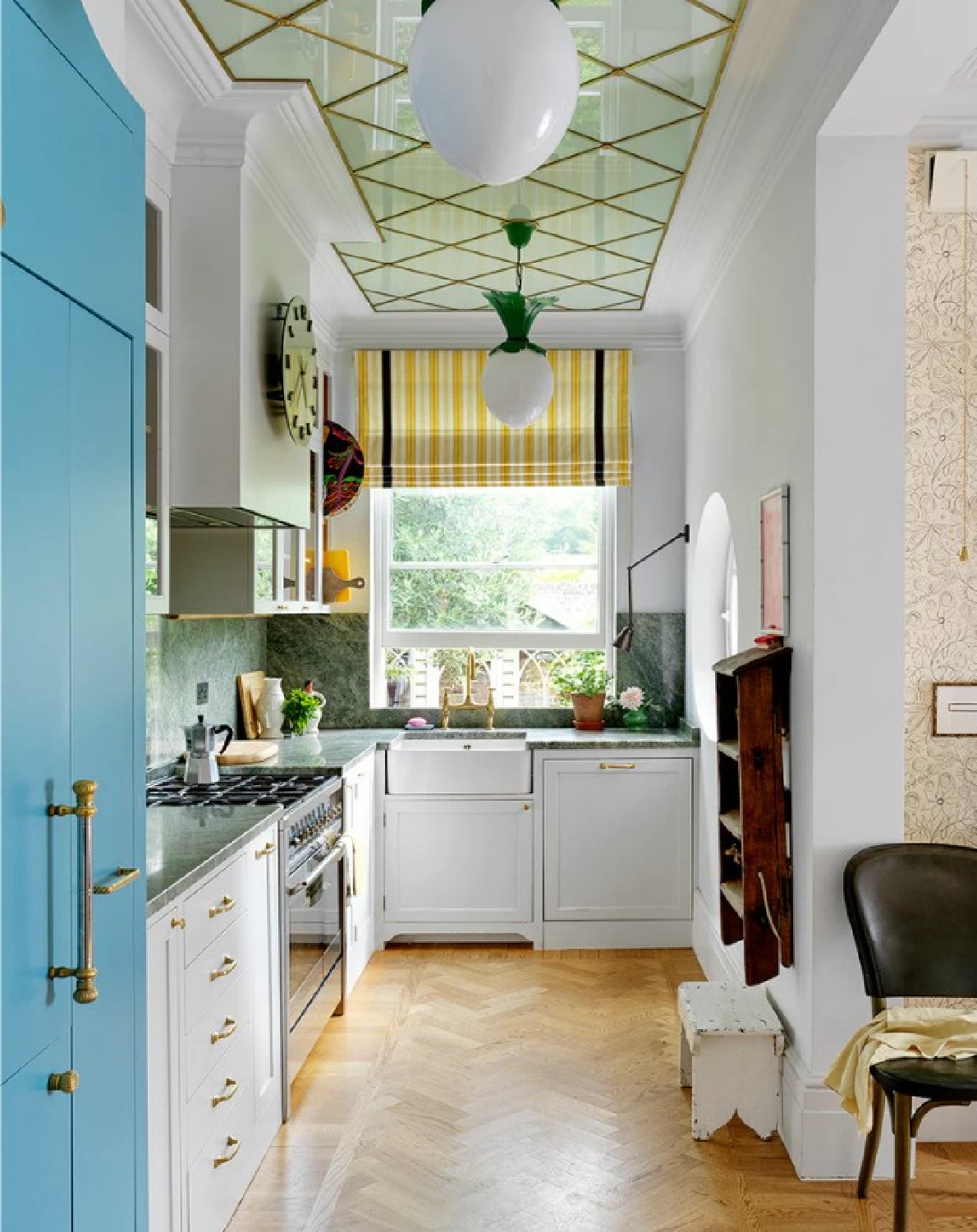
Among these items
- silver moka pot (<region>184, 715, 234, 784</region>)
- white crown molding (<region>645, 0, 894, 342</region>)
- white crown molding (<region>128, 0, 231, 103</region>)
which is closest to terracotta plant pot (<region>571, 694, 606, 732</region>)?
white crown molding (<region>645, 0, 894, 342</region>)

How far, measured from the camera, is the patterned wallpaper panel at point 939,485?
3076 millimetres

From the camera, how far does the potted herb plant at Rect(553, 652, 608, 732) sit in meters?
5.32

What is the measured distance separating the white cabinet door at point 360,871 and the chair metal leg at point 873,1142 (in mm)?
1992

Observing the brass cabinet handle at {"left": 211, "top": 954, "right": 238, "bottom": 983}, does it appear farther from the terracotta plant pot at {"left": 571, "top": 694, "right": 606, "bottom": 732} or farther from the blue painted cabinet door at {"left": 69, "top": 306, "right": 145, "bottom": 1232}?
the terracotta plant pot at {"left": 571, "top": 694, "right": 606, "bottom": 732}

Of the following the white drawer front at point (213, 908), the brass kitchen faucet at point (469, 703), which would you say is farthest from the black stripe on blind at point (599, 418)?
the white drawer front at point (213, 908)

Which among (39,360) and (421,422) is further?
(421,422)

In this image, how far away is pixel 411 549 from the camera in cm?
563

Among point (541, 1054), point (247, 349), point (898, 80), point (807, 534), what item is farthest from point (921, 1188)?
point (247, 349)

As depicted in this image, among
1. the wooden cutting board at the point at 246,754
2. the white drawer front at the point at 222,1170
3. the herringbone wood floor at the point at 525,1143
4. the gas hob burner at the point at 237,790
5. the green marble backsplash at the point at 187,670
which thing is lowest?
the herringbone wood floor at the point at 525,1143

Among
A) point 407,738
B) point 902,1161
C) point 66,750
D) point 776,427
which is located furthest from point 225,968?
point 407,738

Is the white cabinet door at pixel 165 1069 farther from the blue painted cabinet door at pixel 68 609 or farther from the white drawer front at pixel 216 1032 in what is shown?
the blue painted cabinet door at pixel 68 609

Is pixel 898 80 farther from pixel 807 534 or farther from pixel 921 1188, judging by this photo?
pixel 921 1188

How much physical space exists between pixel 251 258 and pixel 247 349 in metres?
0.29

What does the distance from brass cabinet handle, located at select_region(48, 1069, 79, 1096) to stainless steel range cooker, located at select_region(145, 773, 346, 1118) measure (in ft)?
5.26
